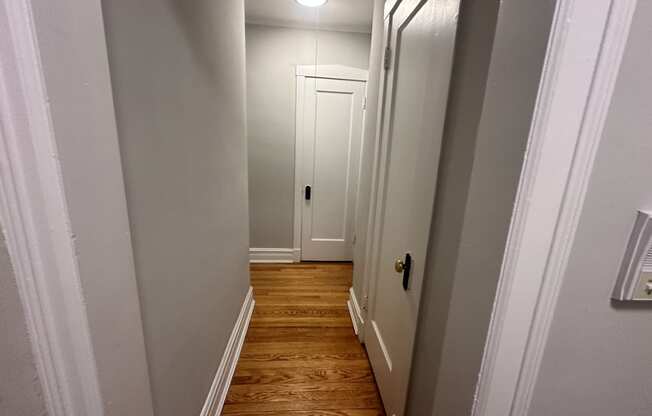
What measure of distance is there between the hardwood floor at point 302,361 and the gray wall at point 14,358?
1.16 m

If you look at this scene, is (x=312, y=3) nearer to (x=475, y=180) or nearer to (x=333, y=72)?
(x=333, y=72)

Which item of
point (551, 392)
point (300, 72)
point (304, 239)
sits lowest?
point (304, 239)

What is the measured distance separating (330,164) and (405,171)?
174 cm

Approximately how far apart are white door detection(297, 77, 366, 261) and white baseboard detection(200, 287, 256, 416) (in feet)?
4.08

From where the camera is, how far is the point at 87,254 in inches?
16.1

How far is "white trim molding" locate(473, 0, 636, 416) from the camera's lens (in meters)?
0.36

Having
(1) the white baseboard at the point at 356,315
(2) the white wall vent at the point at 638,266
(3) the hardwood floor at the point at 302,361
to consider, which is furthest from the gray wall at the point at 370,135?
(2) the white wall vent at the point at 638,266

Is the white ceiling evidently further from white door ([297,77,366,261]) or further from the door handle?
the door handle

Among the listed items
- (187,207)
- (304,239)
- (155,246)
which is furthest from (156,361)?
(304,239)

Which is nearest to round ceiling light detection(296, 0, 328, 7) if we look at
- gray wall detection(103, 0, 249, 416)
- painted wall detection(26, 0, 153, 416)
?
gray wall detection(103, 0, 249, 416)

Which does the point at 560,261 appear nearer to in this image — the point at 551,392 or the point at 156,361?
the point at 551,392

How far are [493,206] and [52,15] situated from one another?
76 cm

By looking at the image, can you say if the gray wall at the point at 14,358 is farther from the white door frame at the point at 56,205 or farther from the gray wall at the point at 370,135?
the gray wall at the point at 370,135

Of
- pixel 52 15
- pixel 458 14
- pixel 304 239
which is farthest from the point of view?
pixel 304 239
